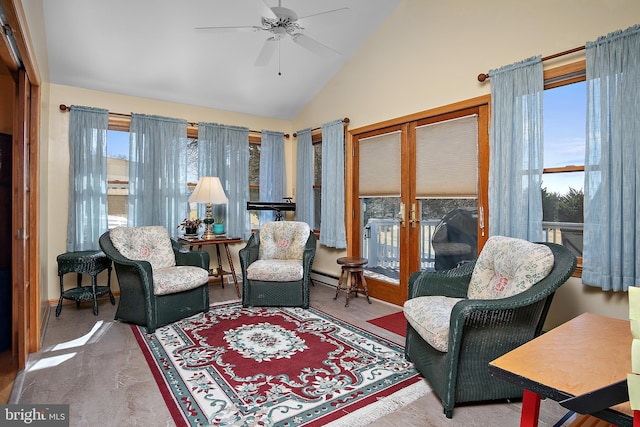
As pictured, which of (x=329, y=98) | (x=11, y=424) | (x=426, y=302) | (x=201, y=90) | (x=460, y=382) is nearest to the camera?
(x=11, y=424)

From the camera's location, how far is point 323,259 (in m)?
5.07

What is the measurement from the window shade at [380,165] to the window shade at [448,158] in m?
0.33

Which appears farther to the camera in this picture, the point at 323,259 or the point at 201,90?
the point at 323,259

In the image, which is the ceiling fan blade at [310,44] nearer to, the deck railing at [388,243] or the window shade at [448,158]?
the window shade at [448,158]

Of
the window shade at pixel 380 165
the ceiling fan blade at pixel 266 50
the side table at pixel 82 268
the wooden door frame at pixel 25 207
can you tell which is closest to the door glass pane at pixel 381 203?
the window shade at pixel 380 165

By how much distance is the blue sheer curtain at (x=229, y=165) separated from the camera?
477cm

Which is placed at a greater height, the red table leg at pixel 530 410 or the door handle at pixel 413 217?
the door handle at pixel 413 217

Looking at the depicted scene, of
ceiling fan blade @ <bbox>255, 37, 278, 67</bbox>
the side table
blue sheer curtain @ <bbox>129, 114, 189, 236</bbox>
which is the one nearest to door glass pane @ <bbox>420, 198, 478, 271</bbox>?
ceiling fan blade @ <bbox>255, 37, 278, 67</bbox>

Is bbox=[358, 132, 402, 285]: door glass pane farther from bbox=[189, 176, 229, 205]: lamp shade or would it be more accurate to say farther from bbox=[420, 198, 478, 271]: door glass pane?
bbox=[189, 176, 229, 205]: lamp shade

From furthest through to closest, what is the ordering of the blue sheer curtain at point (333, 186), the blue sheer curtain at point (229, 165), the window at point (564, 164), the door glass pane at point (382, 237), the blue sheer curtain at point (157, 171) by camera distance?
the blue sheer curtain at point (229, 165) < the blue sheer curtain at point (333, 186) < the blue sheer curtain at point (157, 171) < the door glass pane at point (382, 237) < the window at point (564, 164)

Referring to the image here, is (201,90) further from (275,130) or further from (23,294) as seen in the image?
(23,294)

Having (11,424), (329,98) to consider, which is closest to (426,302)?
(11,424)

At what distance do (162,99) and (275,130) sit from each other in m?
1.69

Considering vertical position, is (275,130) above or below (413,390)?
above
